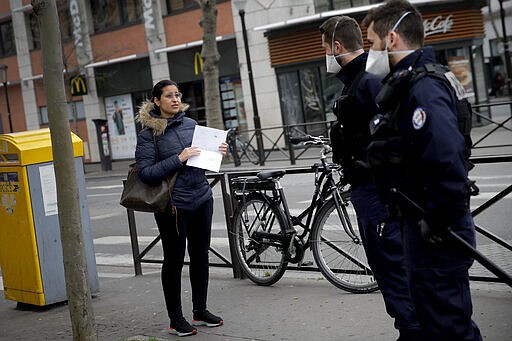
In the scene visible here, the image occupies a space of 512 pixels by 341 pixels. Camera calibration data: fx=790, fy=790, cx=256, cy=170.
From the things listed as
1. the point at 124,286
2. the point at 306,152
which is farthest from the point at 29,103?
the point at 124,286

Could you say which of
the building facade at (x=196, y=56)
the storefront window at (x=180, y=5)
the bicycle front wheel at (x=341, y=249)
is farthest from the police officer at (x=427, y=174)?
the storefront window at (x=180, y=5)

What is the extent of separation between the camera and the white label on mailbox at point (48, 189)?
7.24 m

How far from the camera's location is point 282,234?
22.4 feet

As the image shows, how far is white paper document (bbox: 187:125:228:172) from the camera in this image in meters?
5.89

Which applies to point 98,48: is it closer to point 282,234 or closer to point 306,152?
point 306,152

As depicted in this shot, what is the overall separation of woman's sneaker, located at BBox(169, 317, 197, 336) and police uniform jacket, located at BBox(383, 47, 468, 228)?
2727 millimetres

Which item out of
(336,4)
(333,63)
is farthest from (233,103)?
(333,63)

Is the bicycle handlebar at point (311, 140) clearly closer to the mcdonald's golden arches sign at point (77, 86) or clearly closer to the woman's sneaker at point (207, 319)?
the woman's sneaker at point (207, 319)

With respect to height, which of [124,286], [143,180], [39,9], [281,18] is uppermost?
[281,18]

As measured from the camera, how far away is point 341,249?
656cm

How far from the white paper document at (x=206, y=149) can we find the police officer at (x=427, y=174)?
7.33ft

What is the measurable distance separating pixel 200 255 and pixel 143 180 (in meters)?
0.72

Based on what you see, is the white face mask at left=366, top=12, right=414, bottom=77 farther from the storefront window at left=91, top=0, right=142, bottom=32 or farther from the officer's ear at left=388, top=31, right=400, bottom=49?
the storefront window at left=91, top=0, right=142, bottom=32

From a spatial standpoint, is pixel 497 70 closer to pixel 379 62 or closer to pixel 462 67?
pixel 462 67
